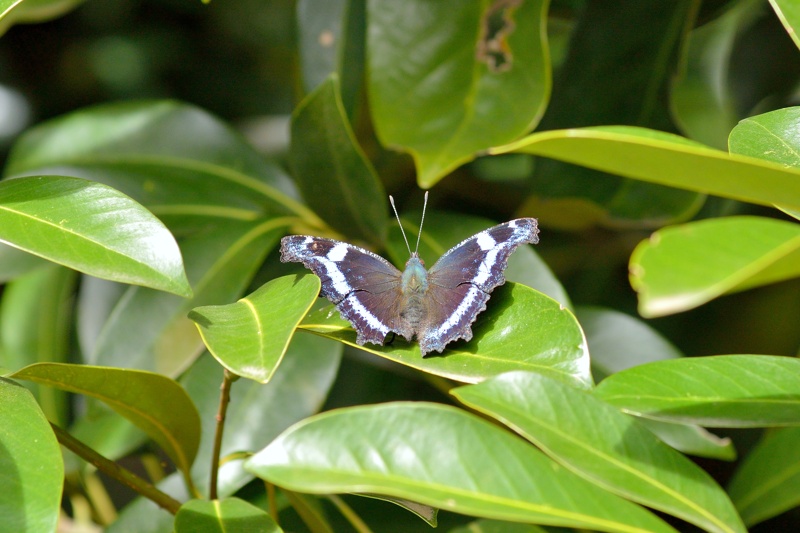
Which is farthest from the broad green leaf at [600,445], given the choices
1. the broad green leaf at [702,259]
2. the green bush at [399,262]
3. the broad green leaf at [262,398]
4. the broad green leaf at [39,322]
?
the broad green leaf at [39,322]

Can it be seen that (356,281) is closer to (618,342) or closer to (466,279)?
(466,279)

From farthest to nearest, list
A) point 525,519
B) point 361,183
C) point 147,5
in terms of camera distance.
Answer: point 147,5 < point 361,183 < point 525,519

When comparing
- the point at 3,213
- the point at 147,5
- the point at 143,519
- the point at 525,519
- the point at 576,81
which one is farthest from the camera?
the point at 147,5

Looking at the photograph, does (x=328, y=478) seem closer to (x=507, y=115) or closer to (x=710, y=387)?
(x=710, y=387)

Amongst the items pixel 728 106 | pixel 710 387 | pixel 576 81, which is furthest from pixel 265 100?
pixel 710 387

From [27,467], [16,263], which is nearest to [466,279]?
[27,467]
